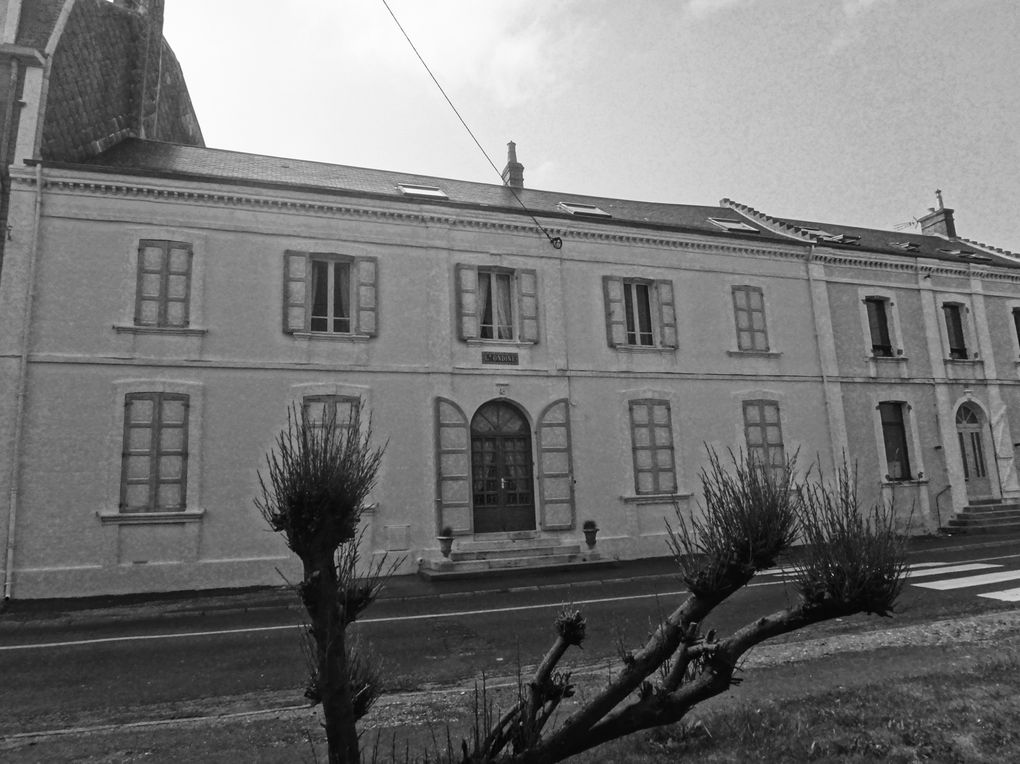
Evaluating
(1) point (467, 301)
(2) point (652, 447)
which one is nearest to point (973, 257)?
(2) point (652, 447)

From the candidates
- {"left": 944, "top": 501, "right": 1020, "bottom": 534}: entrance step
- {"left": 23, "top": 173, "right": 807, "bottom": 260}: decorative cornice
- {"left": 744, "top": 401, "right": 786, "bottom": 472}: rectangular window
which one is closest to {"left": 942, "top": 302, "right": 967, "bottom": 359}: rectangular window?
{"left": 944, "top": 501, "right": 1020, "bottom": 534}: entrance step

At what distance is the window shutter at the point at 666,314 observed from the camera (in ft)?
52.4

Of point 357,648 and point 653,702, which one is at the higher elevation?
point 357,648

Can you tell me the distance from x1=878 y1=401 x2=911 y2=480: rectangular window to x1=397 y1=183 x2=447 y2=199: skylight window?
41.8ft

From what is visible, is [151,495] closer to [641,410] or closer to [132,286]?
[132,286]

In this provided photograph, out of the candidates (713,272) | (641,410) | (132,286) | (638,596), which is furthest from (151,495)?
(713,272)

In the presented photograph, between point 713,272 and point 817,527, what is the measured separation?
1459 cm

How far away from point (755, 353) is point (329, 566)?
1557 cm

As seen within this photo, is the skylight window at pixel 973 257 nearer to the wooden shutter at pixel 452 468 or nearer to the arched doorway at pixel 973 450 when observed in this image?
the arched doorway at pixel 973 450

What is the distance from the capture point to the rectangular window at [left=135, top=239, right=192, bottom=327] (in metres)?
12.4

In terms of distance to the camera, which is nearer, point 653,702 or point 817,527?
point 653,702

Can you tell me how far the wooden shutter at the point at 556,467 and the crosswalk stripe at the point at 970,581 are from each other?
21.1ft

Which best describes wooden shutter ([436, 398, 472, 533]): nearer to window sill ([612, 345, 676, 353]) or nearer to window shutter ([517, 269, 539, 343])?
window shutter ([517, 269, 539, 343])

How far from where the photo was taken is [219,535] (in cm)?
1195
